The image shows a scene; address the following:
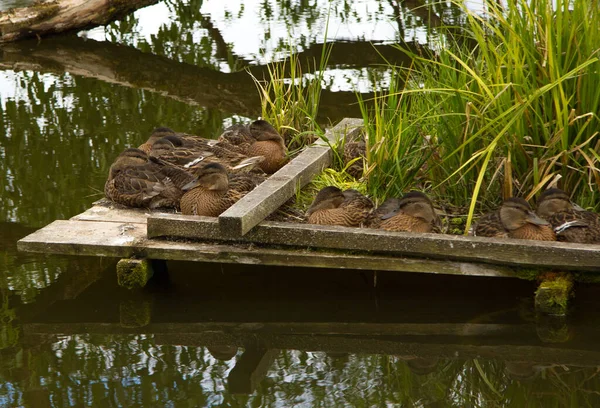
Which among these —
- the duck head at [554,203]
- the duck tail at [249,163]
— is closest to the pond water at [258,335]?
the duck head at [554,203]

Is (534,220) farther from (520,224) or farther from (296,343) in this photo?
(296,343)

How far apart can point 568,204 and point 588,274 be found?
46 cm

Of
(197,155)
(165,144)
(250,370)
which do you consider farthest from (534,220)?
(165,144)

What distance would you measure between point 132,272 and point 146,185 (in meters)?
0.88

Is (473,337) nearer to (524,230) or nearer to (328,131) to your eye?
(524,230)

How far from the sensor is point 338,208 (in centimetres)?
621

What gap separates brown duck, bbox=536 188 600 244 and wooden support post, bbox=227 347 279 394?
1.82 metres

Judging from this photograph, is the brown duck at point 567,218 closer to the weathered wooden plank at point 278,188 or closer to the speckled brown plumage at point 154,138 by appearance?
the weathered wooden plank at point 278,188

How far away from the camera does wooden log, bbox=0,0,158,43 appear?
43.8ft

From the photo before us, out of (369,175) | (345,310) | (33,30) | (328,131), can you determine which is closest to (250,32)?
(33,30)

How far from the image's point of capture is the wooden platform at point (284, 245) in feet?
Answer: 18.4

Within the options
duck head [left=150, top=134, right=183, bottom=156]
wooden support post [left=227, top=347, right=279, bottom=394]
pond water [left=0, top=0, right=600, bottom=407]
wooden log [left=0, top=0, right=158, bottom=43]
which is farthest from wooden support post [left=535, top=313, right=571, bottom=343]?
wooden log [left=0, top=0, right=158, bottom=43]

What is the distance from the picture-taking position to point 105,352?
5.54m

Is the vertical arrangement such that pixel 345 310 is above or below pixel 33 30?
below
